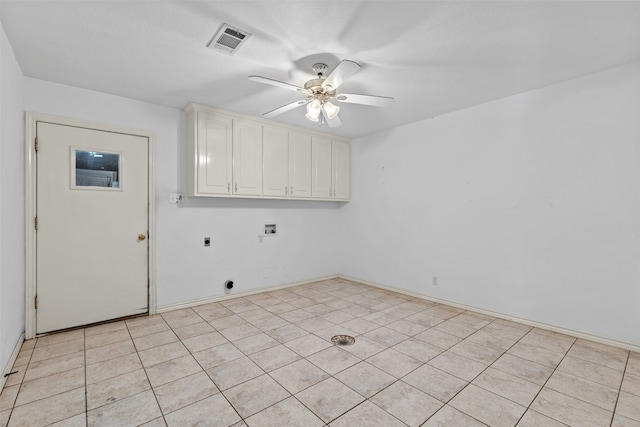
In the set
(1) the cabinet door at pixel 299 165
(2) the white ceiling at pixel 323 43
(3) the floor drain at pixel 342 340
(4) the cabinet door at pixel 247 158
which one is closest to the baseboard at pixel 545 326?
(3) the floor drain at pixel 342 340

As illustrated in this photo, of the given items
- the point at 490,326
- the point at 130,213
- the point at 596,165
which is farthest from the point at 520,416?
the point at 130,213

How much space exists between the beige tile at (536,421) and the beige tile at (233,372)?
175 centimetres

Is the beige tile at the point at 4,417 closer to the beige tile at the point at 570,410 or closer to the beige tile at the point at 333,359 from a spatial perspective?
the beige tile at the point at 333,359

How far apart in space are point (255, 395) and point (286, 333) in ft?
3.37

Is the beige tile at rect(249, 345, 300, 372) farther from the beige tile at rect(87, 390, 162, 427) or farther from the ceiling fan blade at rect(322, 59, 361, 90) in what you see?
the ceiling fan blade at rect(322, 59, 361, 90)

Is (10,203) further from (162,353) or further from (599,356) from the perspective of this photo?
(599,356)

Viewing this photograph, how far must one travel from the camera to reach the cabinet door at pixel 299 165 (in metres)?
4.59

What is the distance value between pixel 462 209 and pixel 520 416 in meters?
2.47

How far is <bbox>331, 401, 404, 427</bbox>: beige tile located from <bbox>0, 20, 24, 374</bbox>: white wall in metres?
2.47

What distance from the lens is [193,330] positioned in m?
3.12

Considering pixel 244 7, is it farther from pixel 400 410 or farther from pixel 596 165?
pixel 596 165

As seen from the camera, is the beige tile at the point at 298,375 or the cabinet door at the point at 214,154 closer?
the beige tile at the point at 298,375

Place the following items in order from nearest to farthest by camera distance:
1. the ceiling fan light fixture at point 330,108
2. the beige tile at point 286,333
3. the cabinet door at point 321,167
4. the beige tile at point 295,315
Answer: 1. the ceiling fan light fixture at point 330,108
2. the beige tile at point 286,333
3. the beige tile at point 295,315
4. the cabinet door at point 321,167

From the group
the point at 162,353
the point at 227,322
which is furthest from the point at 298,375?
the point at 227,322
